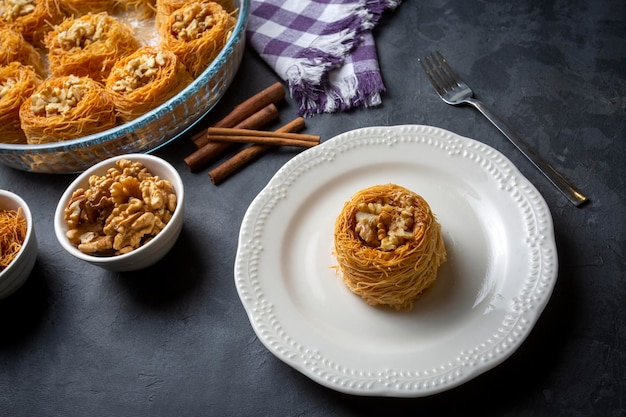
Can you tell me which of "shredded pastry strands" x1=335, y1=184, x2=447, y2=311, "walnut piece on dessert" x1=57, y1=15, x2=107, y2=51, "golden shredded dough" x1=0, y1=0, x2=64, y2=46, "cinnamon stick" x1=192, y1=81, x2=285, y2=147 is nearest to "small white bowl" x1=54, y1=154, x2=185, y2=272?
"cinnamon stick" x1=192, y1=81, x2=285, y2=147

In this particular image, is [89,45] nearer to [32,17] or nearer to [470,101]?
[32,17]

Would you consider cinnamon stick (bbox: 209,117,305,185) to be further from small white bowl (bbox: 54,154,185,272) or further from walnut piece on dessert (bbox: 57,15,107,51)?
walnut piece on dessert (bbox: 57,15,107,51)

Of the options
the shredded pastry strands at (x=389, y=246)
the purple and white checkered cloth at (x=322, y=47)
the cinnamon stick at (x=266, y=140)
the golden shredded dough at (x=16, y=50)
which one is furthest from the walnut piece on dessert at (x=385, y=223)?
the golden shredded dough at (x=16, y=50)

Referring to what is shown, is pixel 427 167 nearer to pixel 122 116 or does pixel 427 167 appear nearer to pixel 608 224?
pixel 608 224

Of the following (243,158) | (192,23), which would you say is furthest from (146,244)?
(192,23)

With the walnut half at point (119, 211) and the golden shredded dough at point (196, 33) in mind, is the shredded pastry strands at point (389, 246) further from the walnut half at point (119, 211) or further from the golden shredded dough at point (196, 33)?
the golden shredded dough at point (196, 33)

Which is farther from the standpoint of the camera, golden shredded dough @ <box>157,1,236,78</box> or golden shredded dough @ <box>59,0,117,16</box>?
golden shredded dough @ <box>59,0,117,16</box>

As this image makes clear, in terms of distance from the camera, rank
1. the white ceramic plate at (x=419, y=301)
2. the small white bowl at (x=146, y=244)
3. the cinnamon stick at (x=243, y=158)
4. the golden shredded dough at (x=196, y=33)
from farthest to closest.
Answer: the golden shredded dough at (x=196, y=33) < the cinnamon stick at (x=243, y=158) < the small white bowl at (x=146, y=244) < the white ceramic plate at (x=419, y=301)
